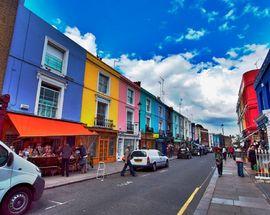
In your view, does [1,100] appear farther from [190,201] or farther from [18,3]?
[190,201]

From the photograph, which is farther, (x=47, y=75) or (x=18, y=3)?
(x=47, y=75)

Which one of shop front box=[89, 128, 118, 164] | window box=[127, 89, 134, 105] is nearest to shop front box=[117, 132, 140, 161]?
shop front box=[89, 128, 118, 164]

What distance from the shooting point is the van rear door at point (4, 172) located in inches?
186

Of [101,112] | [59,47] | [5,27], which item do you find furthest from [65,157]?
[101,112]

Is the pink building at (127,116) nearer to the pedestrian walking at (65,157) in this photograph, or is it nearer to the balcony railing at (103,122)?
the balcony railing at (103,122)

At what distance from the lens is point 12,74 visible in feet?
37.9

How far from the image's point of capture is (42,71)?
13289 mm

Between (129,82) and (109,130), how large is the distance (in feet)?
23.9

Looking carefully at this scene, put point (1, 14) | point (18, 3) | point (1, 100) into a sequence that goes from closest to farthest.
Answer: point (1, 100), point (1, 14), point (18, 3)

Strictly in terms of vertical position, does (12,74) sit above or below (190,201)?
above

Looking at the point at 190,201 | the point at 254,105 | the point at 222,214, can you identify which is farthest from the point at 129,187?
the point at 254,105

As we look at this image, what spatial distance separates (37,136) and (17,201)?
5427 millimetres

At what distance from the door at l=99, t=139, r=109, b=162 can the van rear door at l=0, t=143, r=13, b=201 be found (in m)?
14.1

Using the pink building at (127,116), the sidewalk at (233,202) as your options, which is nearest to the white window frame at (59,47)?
the pink building at (127,116)
